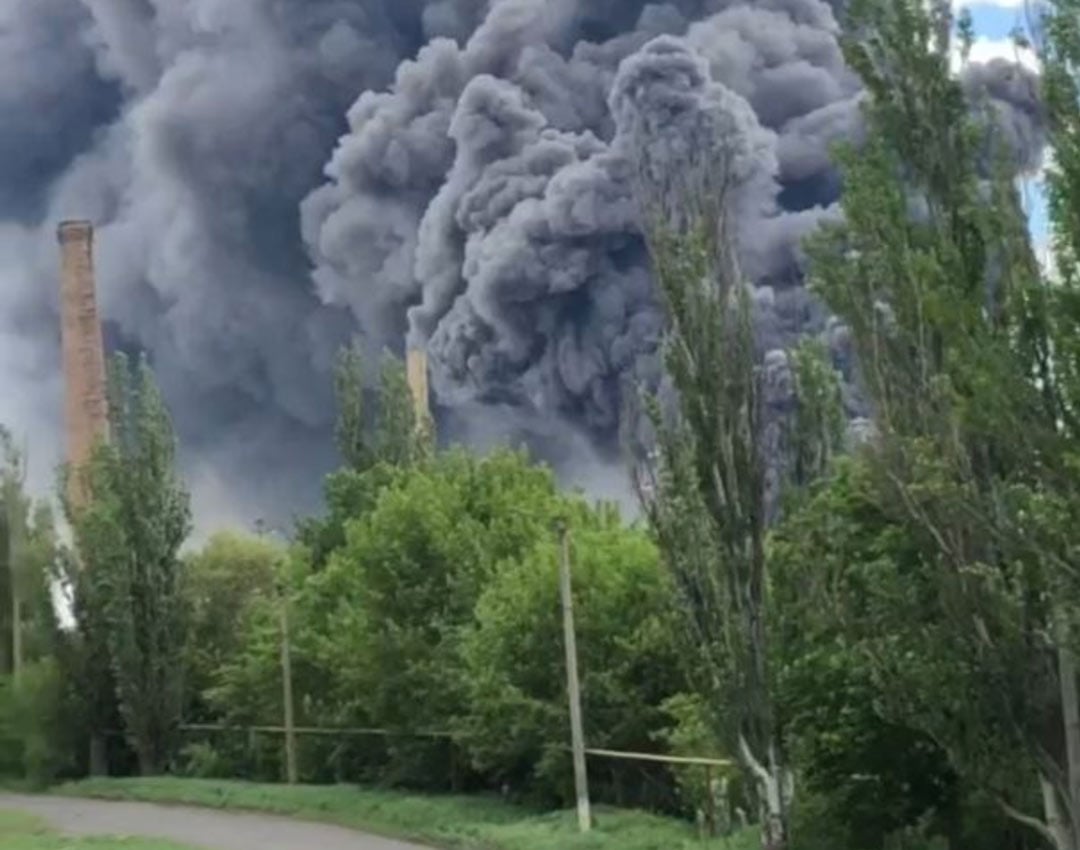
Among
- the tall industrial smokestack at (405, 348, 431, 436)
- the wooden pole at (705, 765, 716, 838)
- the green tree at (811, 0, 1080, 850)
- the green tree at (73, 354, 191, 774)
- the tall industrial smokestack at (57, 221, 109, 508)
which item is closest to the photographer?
the green tree at (811, 0, 1080, 850)

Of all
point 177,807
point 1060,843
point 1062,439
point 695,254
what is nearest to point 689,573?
point 695,254

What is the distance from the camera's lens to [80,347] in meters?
52.8

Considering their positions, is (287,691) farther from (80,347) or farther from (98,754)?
(80,347)

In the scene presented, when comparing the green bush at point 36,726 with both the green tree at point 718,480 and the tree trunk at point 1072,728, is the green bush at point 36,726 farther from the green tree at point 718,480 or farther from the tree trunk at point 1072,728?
the tree trunk at point 1072,728

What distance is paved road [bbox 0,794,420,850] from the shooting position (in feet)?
82.3

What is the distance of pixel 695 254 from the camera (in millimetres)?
18812

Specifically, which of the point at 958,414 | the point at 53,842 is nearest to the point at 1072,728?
the point at 958,414

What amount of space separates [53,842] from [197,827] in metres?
3.64

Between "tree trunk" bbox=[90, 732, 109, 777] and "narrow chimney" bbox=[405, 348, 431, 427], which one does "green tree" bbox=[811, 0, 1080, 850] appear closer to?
"tree trunk" bbox=[90, 732, 109, 777]

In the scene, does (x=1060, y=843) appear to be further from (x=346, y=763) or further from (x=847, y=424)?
(x=346, y=763)

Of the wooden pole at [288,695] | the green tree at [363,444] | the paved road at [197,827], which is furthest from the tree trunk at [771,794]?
the green tree at [363,444]

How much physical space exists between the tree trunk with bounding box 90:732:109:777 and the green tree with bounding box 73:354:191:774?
1583 mm

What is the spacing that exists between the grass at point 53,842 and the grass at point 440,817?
23.6 inches

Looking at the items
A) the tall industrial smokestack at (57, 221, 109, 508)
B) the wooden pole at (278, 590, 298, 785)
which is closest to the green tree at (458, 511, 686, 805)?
the wooden pole at (278, 590, 298, 785)
